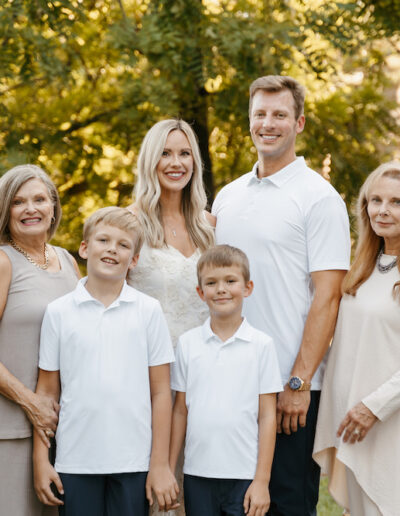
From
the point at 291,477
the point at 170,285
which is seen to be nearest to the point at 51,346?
the point at 170,285

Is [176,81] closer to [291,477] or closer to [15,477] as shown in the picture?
[291,477]

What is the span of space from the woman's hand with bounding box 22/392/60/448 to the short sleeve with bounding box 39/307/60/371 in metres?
0.14

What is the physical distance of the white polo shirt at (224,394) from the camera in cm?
311

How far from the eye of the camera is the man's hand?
344cm

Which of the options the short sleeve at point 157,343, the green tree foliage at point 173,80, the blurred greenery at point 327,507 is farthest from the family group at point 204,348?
the green tree foliage at point 173,80

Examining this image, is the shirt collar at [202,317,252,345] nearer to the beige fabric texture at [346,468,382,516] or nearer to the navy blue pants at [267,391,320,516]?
the navy blue pants at [267,391,320,516]

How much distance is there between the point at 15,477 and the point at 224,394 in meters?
0.97

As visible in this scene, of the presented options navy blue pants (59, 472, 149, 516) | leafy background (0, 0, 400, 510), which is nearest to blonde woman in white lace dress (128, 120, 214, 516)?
navy blue pants (59, 472, 149, 516)

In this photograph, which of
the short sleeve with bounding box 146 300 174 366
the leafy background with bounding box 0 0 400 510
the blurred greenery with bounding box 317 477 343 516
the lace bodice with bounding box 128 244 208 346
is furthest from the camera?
the leafy background with bounding box 0 0 400 510

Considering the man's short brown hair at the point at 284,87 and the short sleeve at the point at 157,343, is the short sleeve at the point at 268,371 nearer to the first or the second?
the short sleeve at the point at 157,343

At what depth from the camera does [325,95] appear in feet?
25.2

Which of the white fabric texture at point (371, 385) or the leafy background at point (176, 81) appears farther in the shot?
A: the leafy background at point (176, 81)

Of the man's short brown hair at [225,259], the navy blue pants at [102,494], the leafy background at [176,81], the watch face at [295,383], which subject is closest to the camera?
the navy blue pants at [102,494]

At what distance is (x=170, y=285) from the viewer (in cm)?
357
